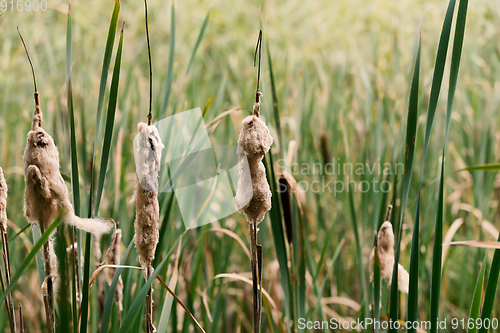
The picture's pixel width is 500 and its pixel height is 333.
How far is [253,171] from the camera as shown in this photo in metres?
0.35

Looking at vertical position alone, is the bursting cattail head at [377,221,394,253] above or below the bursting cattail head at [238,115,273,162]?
below

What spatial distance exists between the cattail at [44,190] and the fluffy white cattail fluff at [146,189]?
4 cm

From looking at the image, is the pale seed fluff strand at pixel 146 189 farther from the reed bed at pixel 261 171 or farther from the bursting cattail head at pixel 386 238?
the bursting cattail head at pixel 386 238

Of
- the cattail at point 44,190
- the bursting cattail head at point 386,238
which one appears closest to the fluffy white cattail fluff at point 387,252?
the bursting cattail head at point 386,238

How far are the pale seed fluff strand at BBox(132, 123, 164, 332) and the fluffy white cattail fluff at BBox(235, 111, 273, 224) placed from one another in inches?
3.2

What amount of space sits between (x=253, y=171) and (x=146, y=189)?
10cm

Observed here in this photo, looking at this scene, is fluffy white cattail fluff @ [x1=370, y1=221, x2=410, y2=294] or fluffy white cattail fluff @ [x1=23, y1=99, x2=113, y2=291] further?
fluffy white cattail fluff @ [x1=370, y1=221, x2=410, y2=294]

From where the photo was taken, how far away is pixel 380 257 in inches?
22.0

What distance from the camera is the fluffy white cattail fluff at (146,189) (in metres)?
0.34

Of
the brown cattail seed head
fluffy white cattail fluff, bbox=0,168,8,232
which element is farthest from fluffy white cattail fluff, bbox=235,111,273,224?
fluffy white cattail fluff, bbox=0,168,8,232

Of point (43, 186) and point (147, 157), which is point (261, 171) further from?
point (43, 186)

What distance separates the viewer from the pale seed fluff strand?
0.34m

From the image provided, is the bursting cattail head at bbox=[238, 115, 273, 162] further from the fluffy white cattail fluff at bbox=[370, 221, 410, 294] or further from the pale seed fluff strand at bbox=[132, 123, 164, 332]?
the fluffy white cattail fluff at bbox=[370, 221, 410, 294]

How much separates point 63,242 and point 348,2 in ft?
8.37
